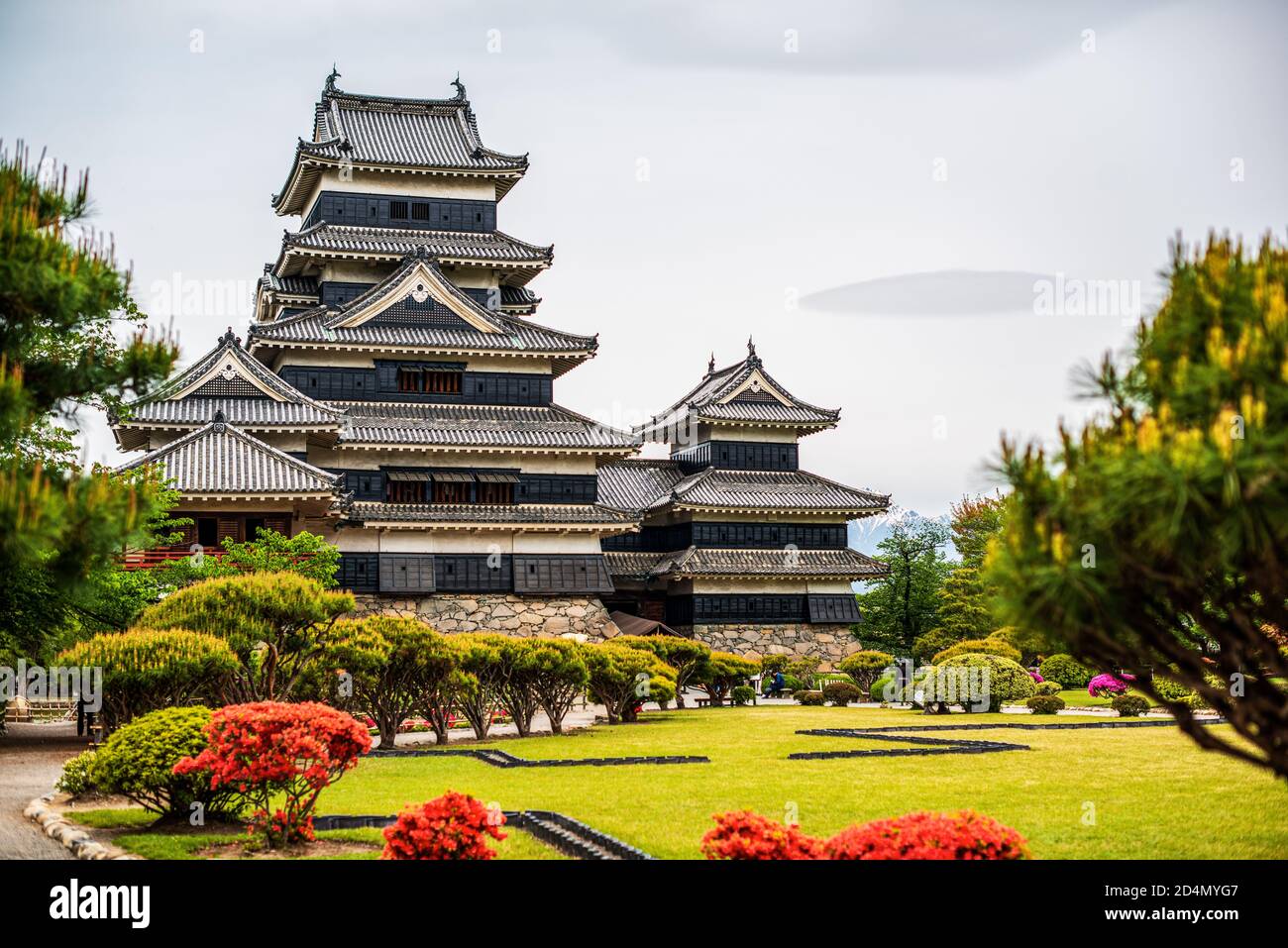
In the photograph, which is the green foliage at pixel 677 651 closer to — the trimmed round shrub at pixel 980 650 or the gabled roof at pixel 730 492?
the trimmed round shrub at pixel 980 650

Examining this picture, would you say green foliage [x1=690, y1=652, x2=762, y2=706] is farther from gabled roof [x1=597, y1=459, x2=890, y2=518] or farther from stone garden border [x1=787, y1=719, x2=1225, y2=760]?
gabled roof [x1=597, y1=459, x2=890, y2=518]

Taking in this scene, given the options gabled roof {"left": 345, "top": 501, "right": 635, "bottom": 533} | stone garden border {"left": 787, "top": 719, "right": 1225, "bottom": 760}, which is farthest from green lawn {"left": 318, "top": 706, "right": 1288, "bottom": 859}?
gabled roof {"left": 345, "top": 501, "right": 635, "bottom": 533}

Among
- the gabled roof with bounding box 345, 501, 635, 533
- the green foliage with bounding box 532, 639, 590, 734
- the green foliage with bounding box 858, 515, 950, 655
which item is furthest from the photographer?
the green foliage with bounding box 858, 515, 950, 655

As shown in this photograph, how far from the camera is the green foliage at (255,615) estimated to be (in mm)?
19828

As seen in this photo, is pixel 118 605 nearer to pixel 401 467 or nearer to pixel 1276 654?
pixel 401 467

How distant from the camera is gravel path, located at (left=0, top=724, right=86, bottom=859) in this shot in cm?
1394

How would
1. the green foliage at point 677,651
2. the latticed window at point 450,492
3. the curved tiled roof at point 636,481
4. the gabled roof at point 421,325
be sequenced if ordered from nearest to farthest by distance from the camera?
1. the green foliage at point 677,651
2. the gabled roof at point 421,325
3. the latticed window at point 450,492
4. the curved tiled roof at point 636,481

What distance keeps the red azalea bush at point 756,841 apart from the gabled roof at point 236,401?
102ft

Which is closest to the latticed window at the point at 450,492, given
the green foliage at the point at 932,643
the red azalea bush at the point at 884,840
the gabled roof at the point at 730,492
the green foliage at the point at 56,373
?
the gabled roof at the point at 730,492

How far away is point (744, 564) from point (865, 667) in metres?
8.57

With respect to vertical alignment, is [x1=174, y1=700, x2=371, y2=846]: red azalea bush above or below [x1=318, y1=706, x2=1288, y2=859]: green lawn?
above

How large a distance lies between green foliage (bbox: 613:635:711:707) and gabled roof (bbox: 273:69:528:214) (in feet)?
69.0
